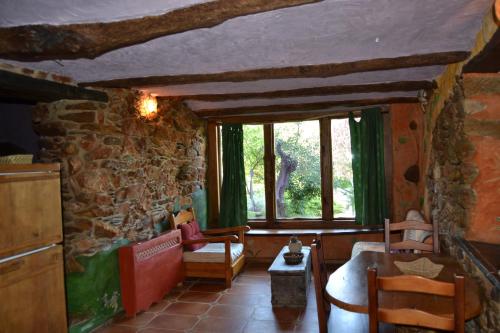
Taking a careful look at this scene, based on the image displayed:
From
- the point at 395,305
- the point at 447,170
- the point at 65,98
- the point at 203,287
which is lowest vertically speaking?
A: the point at 203,287

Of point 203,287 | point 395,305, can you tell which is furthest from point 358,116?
point 395,305

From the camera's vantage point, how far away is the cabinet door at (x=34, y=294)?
2639 millimetres

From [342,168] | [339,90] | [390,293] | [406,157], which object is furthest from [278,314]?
[406,157]

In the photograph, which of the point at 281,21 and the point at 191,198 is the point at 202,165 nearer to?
the point at 191,198

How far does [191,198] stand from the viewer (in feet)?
18.5

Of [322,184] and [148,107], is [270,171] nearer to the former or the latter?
[322,184]

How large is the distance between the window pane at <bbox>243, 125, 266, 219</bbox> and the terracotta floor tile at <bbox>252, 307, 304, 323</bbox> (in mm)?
2440

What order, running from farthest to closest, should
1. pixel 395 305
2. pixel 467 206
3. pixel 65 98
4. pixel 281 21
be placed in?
pixel 65 98 < pixel 467 206 < pixel 281 21 < pixel 395 305

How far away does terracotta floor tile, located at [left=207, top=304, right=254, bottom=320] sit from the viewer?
391cm

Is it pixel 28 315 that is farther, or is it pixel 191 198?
pixel 191 198

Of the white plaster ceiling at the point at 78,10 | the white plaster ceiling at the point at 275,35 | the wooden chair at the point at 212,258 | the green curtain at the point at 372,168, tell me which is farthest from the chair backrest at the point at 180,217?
the white plaster ceiling at the point at 78,10

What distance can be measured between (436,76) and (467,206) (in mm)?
1686

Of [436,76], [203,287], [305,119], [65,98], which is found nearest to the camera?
[65,98]

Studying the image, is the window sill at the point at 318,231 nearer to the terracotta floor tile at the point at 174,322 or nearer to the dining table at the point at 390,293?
the terracotta floor tile at the point at 174,322
